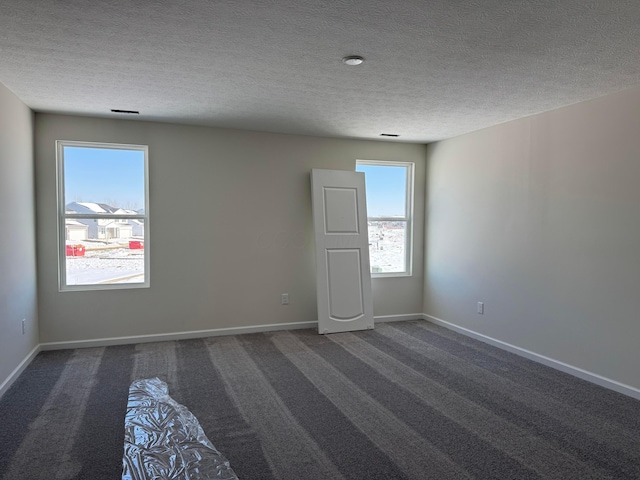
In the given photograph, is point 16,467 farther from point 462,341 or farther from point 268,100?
point 462,341

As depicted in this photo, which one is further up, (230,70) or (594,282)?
(230,70)

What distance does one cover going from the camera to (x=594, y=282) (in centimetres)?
349

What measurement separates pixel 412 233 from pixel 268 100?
2.84 metres

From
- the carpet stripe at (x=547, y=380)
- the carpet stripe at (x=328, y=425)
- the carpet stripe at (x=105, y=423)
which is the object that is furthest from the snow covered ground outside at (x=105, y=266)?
the carpet stripe at (x=547, y=380)

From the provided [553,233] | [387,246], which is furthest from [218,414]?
[387,246]

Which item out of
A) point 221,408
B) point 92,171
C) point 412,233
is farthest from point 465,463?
point 92,171

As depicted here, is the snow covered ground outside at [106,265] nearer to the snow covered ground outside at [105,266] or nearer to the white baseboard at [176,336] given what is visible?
the snow covered ground outside at [105,266]

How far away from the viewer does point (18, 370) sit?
355 centimetres

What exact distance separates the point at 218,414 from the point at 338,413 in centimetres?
81

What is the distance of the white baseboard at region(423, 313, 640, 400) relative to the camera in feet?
10.7

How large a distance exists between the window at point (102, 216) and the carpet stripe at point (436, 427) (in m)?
2.37

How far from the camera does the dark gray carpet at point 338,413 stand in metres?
2.30

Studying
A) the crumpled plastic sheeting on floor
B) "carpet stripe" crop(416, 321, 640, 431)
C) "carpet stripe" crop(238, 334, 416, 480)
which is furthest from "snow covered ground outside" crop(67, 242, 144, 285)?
"carpet stripe" crop(416, 321, 640, 431)

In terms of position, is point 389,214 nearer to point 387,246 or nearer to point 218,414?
point 387,246
